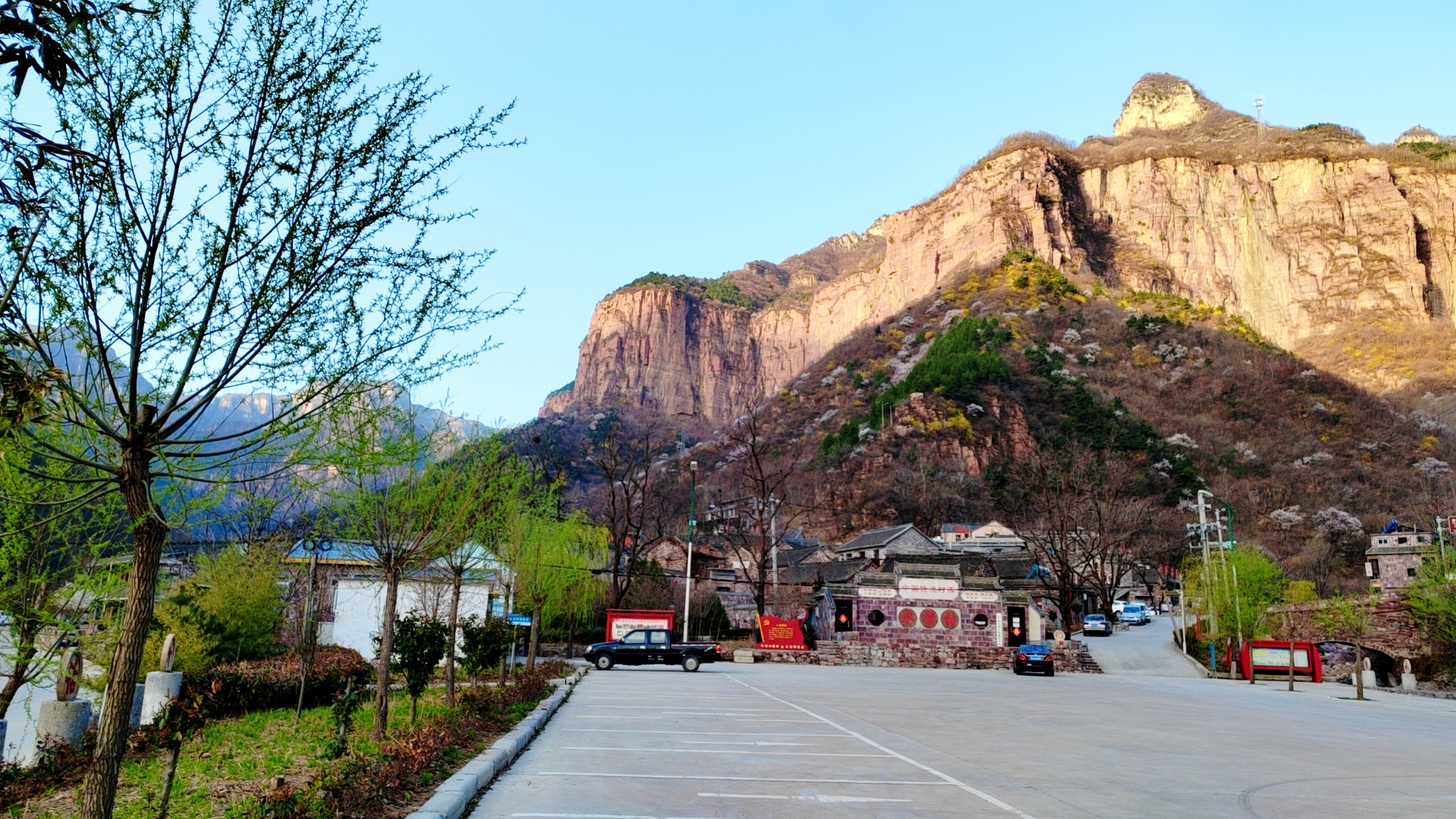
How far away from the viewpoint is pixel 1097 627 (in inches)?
2130

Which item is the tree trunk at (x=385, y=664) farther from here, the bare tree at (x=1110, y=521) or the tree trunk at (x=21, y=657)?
the bare tree at (x=1110, y=521)

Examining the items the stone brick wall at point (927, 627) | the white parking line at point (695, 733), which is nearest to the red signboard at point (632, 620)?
the stone brick wall at point (927, 627)

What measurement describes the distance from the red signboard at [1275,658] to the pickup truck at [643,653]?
2242 centimetres

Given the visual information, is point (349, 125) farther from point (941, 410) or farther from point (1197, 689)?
point (941, 410)

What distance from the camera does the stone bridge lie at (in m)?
37.3

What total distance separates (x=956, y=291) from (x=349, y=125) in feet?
428

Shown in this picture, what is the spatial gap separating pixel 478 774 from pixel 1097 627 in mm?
53267

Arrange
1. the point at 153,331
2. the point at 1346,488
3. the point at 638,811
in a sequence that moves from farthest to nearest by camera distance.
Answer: the point at 1346,488 → the point at 638,811 → the point at 153,331

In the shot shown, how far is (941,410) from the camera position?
92.8 metres

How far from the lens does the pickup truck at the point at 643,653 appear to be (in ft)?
102

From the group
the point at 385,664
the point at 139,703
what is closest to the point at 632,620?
the point at 139,703

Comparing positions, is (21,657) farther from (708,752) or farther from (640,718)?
(640,718)

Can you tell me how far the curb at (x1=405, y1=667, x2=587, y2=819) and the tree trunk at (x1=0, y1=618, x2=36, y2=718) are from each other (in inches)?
173

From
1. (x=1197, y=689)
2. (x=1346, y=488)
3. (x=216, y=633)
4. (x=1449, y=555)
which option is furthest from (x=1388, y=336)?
(x=216, y=633)
